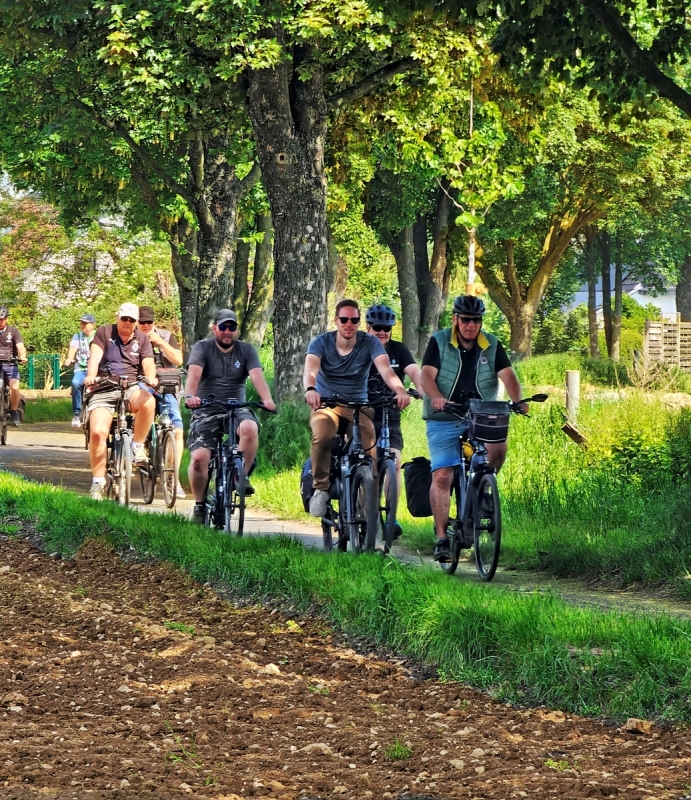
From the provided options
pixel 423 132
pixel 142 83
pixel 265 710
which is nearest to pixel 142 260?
pixel 423 132

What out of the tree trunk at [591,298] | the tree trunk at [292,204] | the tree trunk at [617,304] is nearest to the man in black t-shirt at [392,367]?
the tree trunk at [292,204]

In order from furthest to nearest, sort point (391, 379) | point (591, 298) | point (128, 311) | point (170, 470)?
1. point (591, 298)
2. point (170, 470)
3. point (128, 311)
4. point (391, 379)

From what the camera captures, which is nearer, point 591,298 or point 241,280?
point 241,280

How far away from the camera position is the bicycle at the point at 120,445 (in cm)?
1384

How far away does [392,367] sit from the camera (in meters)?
10.7

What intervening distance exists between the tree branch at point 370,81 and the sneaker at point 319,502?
9022 millimetres

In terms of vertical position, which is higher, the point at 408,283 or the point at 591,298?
the point at 591,298

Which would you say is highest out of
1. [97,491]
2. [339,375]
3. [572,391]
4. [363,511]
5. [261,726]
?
[339,375]

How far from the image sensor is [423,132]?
21625 millimetres

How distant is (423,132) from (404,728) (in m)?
16.6

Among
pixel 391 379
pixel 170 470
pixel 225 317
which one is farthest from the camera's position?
pixel 170 470

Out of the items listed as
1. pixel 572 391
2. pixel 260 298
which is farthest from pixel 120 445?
pixel 260 298

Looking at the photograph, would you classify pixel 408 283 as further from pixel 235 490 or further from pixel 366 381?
pixel 366 381

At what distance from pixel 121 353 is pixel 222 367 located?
269cm
